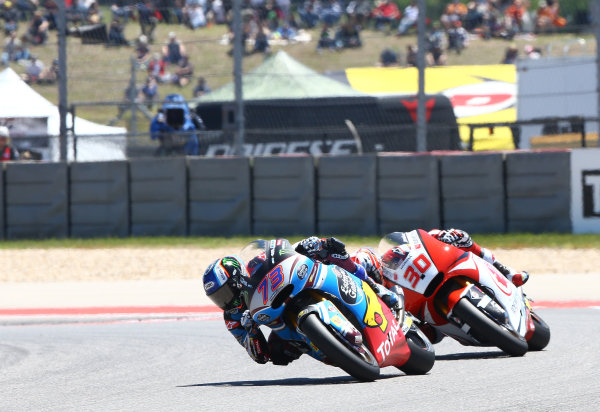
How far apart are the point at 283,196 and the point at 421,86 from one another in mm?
2322

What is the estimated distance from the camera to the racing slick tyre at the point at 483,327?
6.61m

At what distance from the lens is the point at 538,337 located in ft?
23.4

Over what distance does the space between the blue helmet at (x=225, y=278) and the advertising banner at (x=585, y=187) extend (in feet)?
30.9

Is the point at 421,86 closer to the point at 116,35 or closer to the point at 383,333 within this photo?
the point at 116,35

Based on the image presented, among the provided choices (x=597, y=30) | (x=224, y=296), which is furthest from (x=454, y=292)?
(x=597, y=30)

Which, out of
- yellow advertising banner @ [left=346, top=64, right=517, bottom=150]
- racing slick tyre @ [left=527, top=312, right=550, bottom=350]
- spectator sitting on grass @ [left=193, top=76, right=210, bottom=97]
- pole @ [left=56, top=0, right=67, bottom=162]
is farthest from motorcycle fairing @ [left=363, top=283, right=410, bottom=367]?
spectator sitting on grass @ [left=193, top=76, right=210, bottom=97]

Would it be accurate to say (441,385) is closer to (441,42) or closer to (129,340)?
(129,340)

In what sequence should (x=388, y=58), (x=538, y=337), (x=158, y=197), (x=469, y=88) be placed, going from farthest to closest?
(x=469, y=88) → (x=388, y=58) → (x=158, y=197) → (x=538, y=337)

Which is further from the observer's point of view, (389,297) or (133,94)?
(133,94)

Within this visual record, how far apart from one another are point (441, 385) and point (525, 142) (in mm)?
11910

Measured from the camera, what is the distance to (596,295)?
35.6 ft

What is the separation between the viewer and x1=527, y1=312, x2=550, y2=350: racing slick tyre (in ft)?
23.4

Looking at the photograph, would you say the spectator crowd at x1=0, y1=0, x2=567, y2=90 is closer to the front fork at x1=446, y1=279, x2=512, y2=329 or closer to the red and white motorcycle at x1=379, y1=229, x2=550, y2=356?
the red and white motorcycle at x1=379, y1=229, x2=550, y2=356

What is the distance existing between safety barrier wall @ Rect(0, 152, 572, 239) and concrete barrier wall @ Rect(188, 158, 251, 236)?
0.04 feet
